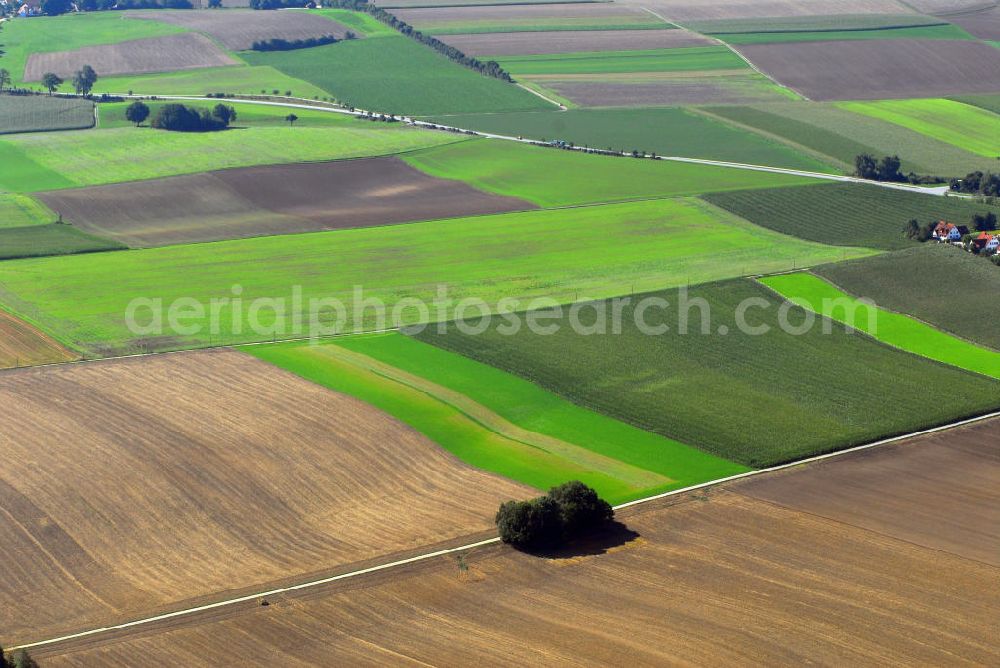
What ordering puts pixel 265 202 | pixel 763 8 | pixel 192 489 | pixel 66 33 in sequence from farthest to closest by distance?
1. pixel 763 8
2. pixel 66 33
3. pixel 265 202
4. pixel 192 489

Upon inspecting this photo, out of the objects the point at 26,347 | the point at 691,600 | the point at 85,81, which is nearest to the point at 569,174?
the point at 26,347

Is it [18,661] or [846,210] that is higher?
[846,210]

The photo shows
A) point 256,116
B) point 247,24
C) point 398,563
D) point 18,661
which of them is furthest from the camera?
point 247,24

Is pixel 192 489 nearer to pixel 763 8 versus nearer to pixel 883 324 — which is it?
pixel 883 324

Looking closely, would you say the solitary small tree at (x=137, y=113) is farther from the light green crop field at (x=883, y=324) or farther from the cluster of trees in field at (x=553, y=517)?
the cluster of trees in field at (x=553, y=517)

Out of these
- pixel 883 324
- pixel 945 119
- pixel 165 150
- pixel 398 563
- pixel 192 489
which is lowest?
pixel 398 563

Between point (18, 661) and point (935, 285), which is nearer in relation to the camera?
point (18, 661)

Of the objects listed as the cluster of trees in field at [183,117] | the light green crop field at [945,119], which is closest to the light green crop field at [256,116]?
the cluster of trees in field at [183,117]
